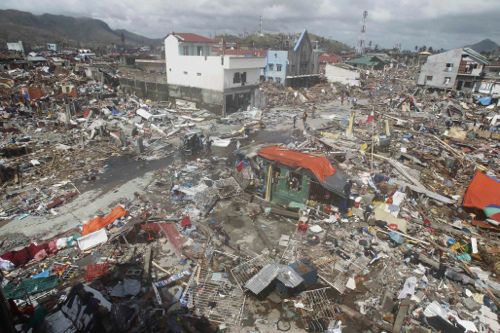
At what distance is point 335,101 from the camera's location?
3844 centimetres

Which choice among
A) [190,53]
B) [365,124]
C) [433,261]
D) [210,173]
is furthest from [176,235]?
[190,53]

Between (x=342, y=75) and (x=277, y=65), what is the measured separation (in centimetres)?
1334

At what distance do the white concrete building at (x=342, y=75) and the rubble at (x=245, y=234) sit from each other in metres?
28.3

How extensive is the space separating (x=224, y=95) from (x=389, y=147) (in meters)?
15.5

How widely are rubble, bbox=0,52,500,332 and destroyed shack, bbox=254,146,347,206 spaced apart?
0.06m

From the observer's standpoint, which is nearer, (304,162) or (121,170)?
(304,162)

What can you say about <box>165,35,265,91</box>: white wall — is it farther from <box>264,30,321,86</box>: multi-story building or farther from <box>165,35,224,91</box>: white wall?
<box>264,30,321,86</box>: multi-story building

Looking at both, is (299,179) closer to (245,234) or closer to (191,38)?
(245,234)

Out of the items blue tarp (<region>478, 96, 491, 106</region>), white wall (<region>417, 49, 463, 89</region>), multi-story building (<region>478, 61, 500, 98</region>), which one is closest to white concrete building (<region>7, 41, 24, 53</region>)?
white wall (<region>417, 49, 463, 89</region>)

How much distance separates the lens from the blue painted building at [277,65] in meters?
40.3

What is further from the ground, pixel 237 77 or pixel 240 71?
pixel 240 71

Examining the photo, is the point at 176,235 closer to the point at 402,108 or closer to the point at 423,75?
the point at 402,108

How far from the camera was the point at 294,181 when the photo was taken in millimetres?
11227

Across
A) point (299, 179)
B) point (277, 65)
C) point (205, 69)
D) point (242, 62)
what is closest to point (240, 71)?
point (242, 62)
